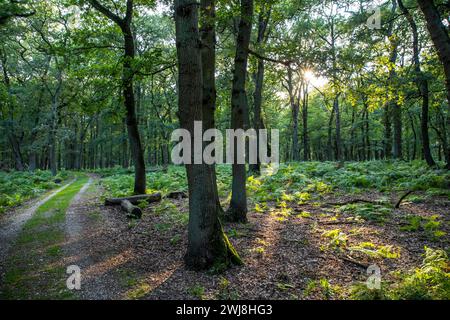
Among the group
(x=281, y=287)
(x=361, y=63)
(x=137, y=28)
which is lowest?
(x=281, y=287)

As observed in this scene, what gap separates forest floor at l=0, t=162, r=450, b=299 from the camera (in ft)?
16.8

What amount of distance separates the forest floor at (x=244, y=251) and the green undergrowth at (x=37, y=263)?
21 mm

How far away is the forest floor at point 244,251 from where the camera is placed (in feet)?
16.8

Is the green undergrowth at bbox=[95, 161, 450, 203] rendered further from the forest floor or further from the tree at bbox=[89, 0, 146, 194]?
the forest floor

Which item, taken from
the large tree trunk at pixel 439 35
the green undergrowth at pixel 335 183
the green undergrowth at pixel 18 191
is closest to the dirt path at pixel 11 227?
the green undergrowth at pixel 18 191

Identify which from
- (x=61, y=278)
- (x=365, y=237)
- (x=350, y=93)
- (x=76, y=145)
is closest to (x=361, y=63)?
(x=350, y=93)

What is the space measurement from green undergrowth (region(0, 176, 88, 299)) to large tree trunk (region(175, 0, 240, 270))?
234 centimetres

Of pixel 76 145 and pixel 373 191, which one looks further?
pixel 76 145

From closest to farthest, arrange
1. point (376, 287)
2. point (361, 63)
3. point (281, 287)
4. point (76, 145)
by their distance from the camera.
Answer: point (376, 287) < point (281, 287) < point (361, 63) < point (76, 145)

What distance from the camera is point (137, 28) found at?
26516 mm

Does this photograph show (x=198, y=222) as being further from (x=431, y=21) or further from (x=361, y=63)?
(x=431, y=21)

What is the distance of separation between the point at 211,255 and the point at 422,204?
7.48 meters

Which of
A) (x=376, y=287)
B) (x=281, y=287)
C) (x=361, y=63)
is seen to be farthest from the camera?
(x=361, y=63)

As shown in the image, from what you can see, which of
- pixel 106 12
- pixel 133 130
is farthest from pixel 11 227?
pixel 106 12
